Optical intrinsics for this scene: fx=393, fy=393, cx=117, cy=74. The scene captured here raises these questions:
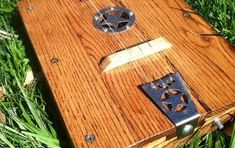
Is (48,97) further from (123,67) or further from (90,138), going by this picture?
(90,138)

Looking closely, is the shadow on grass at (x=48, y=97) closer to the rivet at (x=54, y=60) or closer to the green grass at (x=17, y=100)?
the green grass at (x=17, y=100)

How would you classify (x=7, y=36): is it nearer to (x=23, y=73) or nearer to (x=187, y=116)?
(x=23, y=73)

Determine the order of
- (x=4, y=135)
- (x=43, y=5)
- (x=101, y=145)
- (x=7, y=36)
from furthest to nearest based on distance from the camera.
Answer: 1. (x=7, y=36)
2. (x=43, y=5)
3. (x=4, y=135)
4. (x=101, y=145)

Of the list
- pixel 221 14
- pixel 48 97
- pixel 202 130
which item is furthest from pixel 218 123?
pixel 48 97

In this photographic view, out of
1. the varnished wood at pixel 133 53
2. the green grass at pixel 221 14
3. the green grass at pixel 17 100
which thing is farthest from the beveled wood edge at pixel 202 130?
the green grass at pixel 221 14

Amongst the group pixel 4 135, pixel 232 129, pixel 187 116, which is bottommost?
pixel 4 135

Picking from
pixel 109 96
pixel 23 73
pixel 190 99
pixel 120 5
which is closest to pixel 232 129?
pixel 190 99

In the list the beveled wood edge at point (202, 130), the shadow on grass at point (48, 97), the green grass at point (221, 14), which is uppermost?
the green grass at point (221, 14)

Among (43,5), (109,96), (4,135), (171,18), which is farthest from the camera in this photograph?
(43,5)
